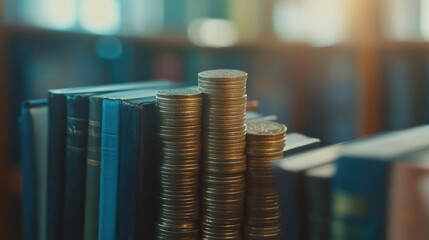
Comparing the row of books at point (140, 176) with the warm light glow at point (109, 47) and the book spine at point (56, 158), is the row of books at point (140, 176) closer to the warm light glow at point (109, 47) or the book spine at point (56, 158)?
the book spine at point (56, 158)

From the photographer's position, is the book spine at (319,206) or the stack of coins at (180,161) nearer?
the book spine at (319,206)

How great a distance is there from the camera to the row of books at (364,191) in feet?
2.25

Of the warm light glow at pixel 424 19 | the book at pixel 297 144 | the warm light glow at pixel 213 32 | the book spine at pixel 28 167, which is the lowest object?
the book spine at pixel 28 167

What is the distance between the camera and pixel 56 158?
107cm

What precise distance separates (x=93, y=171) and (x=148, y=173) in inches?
4.4

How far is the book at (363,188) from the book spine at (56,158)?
500mm

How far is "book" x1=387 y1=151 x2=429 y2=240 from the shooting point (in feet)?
2.23

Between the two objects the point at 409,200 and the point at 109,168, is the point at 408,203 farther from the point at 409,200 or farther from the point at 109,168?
the point at 109,168

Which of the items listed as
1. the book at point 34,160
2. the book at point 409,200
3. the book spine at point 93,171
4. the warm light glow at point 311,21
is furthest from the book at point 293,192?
the warm light glow at point 311,21

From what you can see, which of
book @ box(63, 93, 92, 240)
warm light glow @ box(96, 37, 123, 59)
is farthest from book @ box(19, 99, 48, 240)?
warm light glow @ box(96, 37, 123, 59)

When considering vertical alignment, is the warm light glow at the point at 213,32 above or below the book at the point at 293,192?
above

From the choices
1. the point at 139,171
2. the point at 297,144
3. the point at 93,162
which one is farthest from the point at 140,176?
the point at 297,144

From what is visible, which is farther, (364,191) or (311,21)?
(311,21)

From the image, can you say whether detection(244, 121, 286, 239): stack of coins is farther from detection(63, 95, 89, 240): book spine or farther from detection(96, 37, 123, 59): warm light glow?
detection(96, 37, 123, 59): warm light glow
